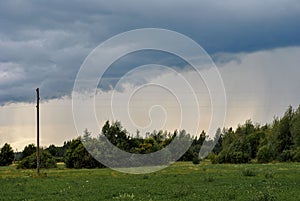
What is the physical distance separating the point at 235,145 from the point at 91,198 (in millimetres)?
92728

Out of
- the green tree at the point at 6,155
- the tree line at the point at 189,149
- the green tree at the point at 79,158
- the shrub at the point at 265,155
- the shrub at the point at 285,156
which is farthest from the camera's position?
the green tree at the point at 6,155

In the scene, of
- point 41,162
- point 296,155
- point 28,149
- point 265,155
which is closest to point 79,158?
point 41,162

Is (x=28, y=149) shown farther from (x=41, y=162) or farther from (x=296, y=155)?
(x=296, y=155)

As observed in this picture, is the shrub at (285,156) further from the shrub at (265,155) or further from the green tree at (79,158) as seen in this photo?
the green tree at (79,158)

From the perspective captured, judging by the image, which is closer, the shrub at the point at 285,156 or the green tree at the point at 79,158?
the green tree at the point at 79,158

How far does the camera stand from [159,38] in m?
41.7

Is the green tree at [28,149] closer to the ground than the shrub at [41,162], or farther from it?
farther from it

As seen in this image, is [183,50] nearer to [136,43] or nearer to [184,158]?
[136,43]

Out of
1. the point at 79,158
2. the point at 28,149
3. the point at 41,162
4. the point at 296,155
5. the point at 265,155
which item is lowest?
the point at 296,155

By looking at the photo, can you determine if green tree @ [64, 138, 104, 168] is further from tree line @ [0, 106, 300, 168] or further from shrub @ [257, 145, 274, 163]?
shrub @ [257, 145, 274, 163]

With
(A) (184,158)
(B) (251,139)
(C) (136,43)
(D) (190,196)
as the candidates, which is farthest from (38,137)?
(B) (251,139)

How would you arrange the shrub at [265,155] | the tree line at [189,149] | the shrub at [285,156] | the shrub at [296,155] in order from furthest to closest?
the shrub at [265,155] < the shrub at [285,156] < the shrub at [296,155] < the tree line at [189,149]

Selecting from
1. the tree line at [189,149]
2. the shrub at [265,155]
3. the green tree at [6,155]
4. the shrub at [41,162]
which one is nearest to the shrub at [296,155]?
the tree line at [189,149]

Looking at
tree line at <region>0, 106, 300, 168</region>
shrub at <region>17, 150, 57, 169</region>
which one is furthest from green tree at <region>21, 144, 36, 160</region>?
shrub at <region>17, 150, 57, 169</region>
